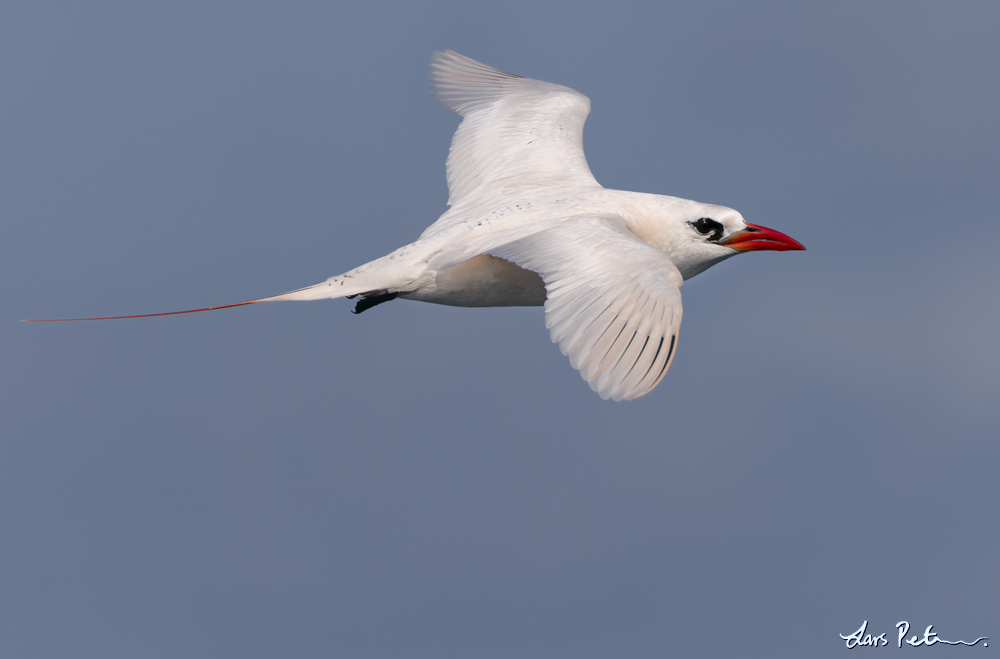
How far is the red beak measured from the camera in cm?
1242

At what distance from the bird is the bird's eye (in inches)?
0.5

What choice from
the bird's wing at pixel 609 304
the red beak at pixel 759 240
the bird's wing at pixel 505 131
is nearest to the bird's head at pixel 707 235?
the red beak at pixel 759 240

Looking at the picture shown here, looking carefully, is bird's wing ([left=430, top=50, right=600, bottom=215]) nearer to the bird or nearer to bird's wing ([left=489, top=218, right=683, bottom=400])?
the bird

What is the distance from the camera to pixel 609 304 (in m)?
9.34

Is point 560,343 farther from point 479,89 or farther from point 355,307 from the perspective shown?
point 479,89

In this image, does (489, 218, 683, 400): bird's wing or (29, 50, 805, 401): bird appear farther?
(29, 50, 805, 401): bird

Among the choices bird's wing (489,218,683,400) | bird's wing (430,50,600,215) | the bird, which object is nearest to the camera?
bird's wing (489,218,683,400)

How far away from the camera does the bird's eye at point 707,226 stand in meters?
12.3

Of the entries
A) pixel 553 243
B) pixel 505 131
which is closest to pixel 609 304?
pixel 553 243

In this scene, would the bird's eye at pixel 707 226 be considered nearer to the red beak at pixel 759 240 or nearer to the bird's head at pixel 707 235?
the bird's head at pixel 707 235

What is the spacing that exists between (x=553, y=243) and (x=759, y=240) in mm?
3233

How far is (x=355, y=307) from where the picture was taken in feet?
39.5

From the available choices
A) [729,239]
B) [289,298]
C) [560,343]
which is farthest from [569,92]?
[560,343]

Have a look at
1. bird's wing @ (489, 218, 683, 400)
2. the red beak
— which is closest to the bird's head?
the red beak
